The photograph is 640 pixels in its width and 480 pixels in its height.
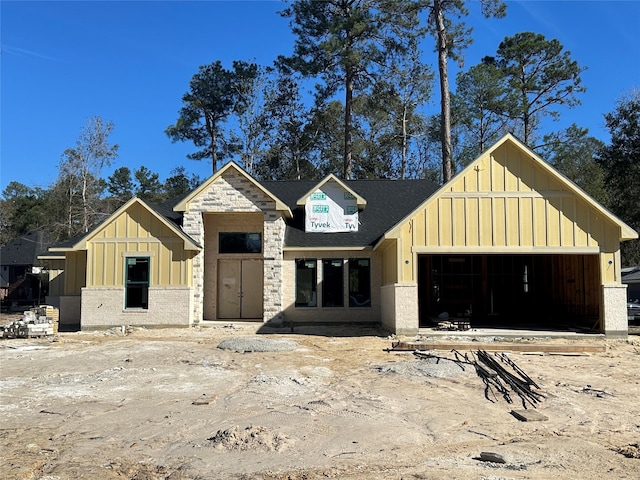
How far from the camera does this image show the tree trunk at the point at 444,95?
28.2 metres

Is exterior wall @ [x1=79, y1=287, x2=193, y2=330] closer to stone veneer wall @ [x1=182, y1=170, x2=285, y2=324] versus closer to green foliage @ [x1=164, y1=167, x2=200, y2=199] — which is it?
stone veneer wall @ [x1=182, y1=170, x2=285, y2=324]

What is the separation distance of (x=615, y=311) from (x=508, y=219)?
163 inches

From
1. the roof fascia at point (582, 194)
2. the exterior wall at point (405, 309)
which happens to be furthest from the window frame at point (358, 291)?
the roof fascia at point (582, 194)

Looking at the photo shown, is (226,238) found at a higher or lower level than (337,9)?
lower

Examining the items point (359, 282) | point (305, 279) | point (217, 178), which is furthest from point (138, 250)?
point (359, 282)

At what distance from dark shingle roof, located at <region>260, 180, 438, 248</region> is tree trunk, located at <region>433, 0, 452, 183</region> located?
2.74 meters

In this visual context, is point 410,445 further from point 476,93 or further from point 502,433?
point 476,93

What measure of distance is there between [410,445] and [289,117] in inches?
1427

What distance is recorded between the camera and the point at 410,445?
650 centimetres

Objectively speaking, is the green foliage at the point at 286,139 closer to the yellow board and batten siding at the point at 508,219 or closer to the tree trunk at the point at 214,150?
the tree trunk at the point at 214,150

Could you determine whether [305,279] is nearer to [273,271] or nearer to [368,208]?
[273,271]

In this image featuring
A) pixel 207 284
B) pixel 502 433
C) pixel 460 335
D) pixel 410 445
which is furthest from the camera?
pixel 207 284

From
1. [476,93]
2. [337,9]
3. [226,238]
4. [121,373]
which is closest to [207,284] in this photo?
[226,238]

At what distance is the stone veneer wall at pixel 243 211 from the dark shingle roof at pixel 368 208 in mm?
821
